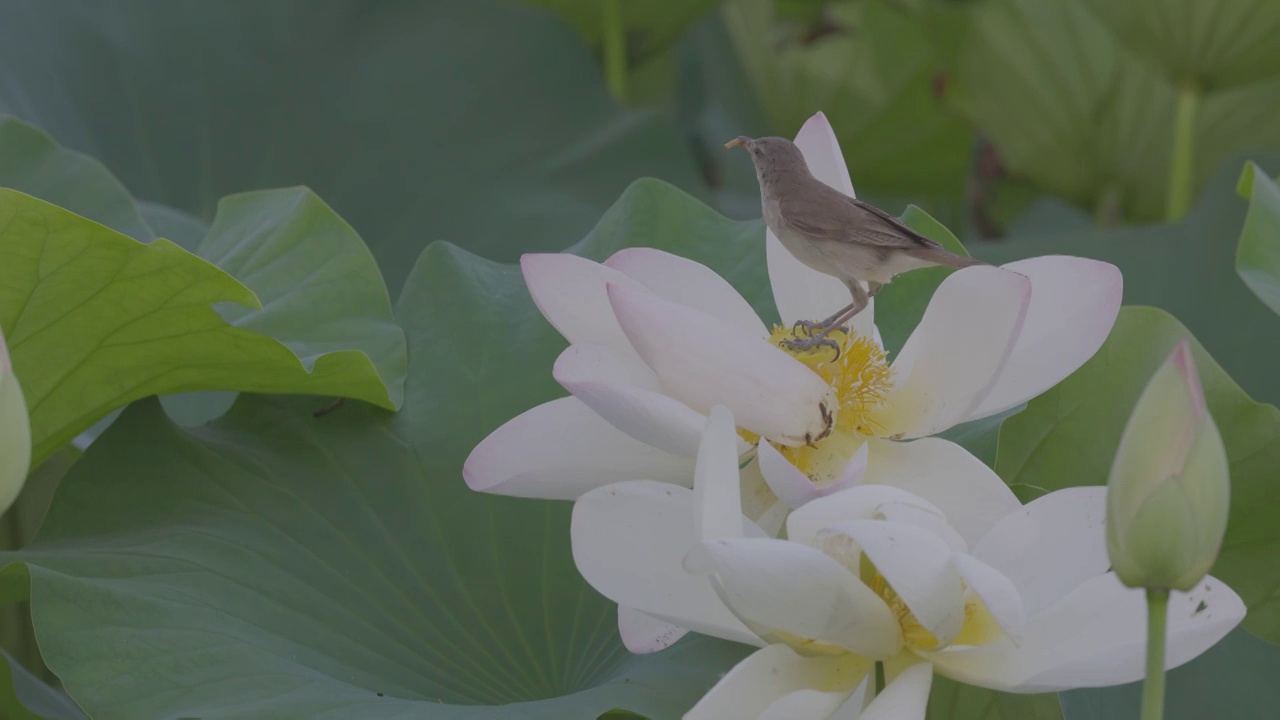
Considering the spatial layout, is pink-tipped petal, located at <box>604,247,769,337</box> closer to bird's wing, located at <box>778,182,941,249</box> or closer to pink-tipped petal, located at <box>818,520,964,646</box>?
bird's wing, located at <box>778,182,941,249</box>

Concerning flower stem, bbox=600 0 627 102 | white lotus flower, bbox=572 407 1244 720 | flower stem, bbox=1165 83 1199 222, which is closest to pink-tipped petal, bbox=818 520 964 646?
white lotus flower, bbox=572 407 1244 720

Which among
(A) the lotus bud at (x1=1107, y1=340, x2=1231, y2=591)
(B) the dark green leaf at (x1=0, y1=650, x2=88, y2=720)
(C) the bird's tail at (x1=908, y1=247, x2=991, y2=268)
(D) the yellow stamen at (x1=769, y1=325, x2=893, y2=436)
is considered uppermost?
(A) the lotus bud at (x1=1107, y1=340, x2=1231, y2=591)

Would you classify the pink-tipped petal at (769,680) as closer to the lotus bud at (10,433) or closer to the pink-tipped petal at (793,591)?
the pink-tipped petal at (793,591)

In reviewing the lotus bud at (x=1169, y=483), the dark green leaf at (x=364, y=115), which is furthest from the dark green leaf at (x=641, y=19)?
the lotus bud at (x=1169, y=483)

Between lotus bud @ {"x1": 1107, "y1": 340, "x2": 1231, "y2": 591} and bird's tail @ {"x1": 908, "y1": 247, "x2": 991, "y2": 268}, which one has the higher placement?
lotus bud @ {"x1": 1107, "y1": 340, "x2": 1231, "y2": 591}

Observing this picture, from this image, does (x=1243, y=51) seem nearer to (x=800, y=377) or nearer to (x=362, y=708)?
(x=800, y=377)

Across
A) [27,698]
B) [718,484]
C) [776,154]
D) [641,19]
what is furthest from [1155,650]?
[641,19]

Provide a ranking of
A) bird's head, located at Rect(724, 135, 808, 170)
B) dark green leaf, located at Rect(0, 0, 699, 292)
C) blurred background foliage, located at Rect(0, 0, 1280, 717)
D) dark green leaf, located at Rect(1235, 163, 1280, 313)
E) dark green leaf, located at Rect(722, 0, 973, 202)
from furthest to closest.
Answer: dark green leaf, located at Rect(722, 0, 973, 202) < dark green leaf, located at Rect(0, 0, 699, 292) < blurred background foliage, located at Rect(0, 0, 1280, 717) < dark green leaf, located at Rect(1235, 163, 1280, 313) < bird's head, located at Rect(724, 135, 808, 170)

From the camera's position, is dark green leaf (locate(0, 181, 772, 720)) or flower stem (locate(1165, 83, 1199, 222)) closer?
dark green leaf (locate(0, 181, 772, 720))
